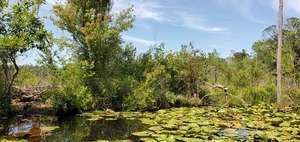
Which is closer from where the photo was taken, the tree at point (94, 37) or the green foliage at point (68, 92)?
the green foliage at point (68, 92)

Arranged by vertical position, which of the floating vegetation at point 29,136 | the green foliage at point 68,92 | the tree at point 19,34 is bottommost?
the floating vegetation at point 29,136

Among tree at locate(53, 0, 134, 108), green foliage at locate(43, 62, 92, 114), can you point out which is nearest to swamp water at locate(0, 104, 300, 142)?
green foliage at locate(43, 62, 92, 114)

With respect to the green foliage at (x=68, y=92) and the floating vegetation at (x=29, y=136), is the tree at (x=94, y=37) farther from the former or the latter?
the floating vegetation at (x=29, y=136)

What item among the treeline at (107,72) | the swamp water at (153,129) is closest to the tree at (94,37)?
the treeline at (107,72)

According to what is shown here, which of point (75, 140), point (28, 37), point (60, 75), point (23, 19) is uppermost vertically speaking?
point (23, 19)

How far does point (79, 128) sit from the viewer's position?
23.5ft

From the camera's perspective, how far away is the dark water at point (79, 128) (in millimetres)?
5980

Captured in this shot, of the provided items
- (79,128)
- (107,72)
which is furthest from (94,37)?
(79,128)

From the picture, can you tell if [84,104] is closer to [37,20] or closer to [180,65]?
[37,20]

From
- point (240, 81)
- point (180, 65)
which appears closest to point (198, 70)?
point (180, 65)

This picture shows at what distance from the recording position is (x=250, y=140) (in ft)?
16.8

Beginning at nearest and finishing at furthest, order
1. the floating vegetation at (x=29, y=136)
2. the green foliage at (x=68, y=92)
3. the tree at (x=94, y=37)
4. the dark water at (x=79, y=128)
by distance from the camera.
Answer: the floating vegetation at (x=29, y=136), the dark water at (x=79, y=128), the green foliage at (x=68, y=92), the tree at (x=94, y=37)

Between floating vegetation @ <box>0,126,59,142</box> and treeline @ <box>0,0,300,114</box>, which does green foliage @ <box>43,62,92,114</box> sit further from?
floating vegetation @ <box>0,126,59,142</box>

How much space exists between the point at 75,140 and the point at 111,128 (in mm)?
1671
